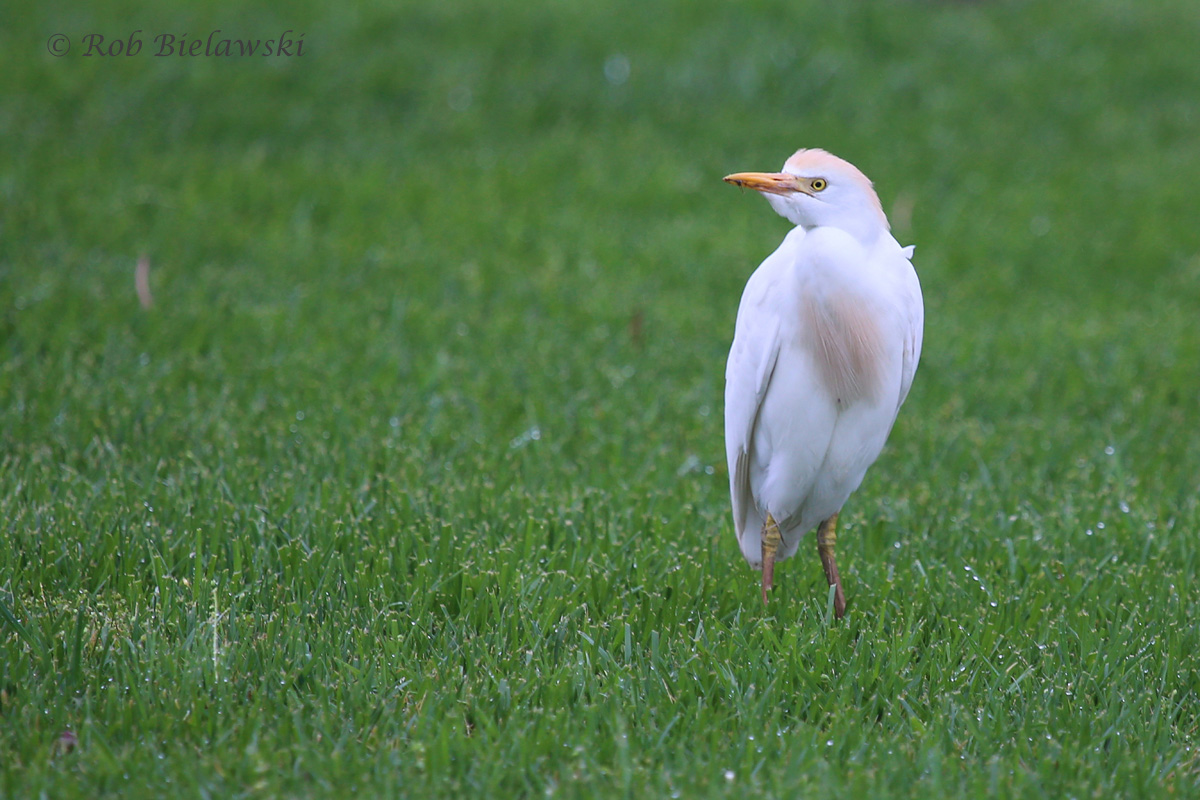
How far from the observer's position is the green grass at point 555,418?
8.16 feet

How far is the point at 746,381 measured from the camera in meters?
3.07

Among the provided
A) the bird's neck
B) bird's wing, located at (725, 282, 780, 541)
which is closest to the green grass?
bird's wing, located at (725, 282, 780, 541)

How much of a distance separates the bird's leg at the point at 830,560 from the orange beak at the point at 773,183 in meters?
1.04

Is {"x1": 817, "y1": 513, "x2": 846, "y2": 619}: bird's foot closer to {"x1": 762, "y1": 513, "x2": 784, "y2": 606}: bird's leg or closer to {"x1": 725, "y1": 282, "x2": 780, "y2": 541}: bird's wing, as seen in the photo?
{"x1": 762, "y1": 513, "x2": 784, "y2": 606}: bird's leg

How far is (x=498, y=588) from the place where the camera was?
3.13 m

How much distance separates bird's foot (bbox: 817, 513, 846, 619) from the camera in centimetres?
312

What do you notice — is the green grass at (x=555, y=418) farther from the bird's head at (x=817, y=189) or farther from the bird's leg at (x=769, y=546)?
the bird's head at (x=817, y=189)

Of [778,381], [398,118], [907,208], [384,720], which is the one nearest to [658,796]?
[384,720]

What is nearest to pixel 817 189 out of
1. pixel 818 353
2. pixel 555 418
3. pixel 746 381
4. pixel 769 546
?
pixel 818 353

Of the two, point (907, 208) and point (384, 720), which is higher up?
point (907, 208)

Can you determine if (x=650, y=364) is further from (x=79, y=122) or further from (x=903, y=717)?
(x=79, y=122)

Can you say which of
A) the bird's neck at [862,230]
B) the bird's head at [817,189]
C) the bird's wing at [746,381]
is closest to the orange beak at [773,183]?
the bird's head at [817,189]

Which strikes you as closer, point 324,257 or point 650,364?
point 650,364

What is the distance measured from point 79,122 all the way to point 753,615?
665cm
